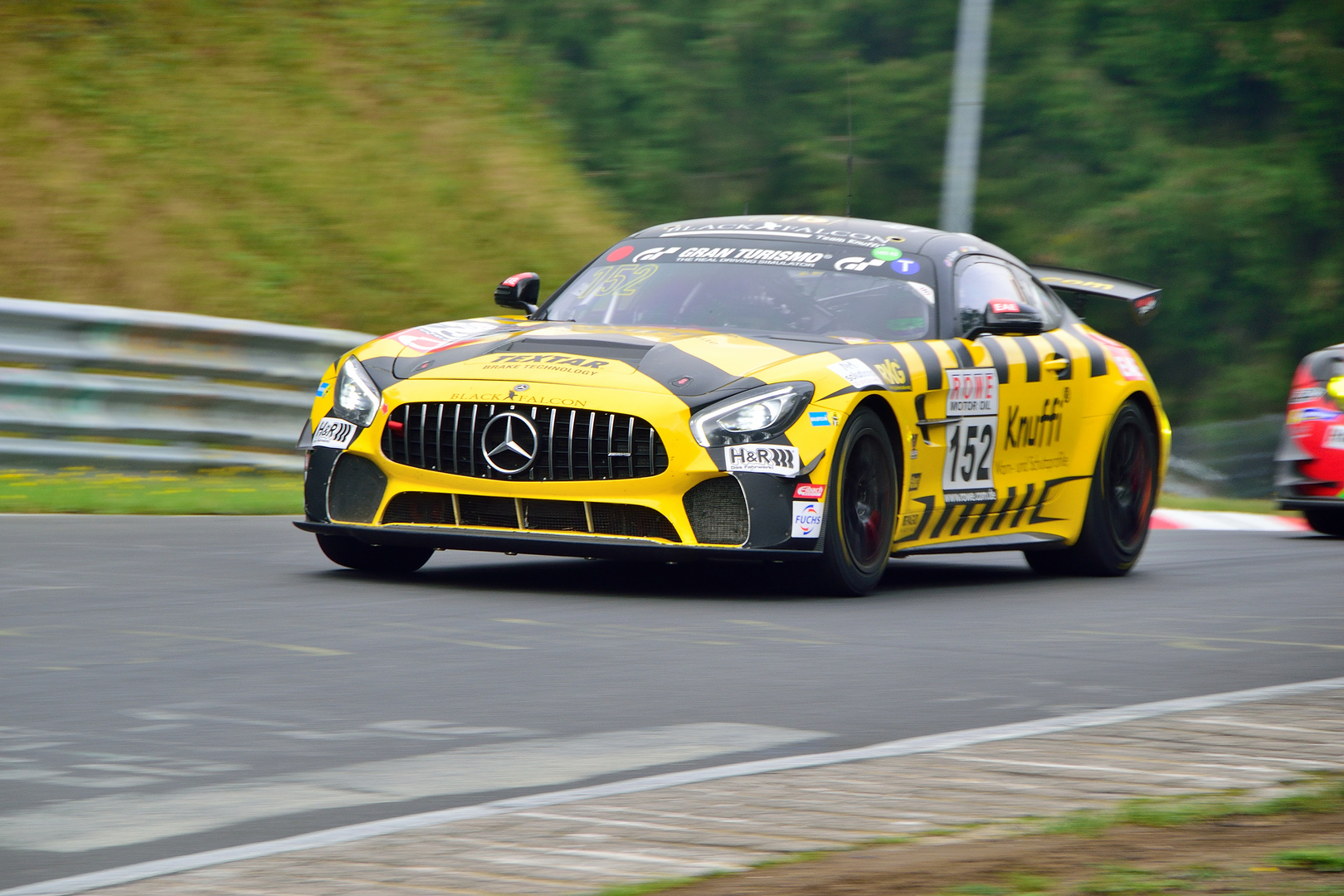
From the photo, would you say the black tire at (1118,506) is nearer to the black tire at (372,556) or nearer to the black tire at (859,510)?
the black tire at (859,510)

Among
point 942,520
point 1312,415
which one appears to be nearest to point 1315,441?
point 1312,415

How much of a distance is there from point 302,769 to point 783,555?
3.34m

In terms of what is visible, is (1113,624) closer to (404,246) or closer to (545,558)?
(545,558)

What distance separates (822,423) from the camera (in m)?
7.73

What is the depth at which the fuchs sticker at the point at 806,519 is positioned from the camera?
25.1ft

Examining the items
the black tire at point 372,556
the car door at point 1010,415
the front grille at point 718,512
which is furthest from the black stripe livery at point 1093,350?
the black tire at point 372,556

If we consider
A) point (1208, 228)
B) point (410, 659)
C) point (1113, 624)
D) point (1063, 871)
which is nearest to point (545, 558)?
point (1113, 624)

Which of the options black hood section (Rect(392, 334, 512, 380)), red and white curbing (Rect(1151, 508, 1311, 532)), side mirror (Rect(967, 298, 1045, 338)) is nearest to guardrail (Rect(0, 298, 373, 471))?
black hood section (Rect(392, 334, 512, 380))

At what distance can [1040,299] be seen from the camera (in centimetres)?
1019

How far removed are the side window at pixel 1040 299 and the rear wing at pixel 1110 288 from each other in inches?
7.7

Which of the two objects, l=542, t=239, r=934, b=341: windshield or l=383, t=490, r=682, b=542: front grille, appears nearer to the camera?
l=383, t=490, r=682, b=542: front grille

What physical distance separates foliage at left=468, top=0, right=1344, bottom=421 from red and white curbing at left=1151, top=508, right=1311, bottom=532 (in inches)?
581

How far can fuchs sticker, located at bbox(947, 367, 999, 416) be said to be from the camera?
8672 millimetres

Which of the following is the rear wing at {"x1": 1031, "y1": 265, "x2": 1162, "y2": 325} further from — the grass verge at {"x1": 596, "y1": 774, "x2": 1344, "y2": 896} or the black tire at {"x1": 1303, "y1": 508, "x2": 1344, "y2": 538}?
the grass verge at {"x1": 596, "y1": 774, "x2": 1344, "y2": 896}
